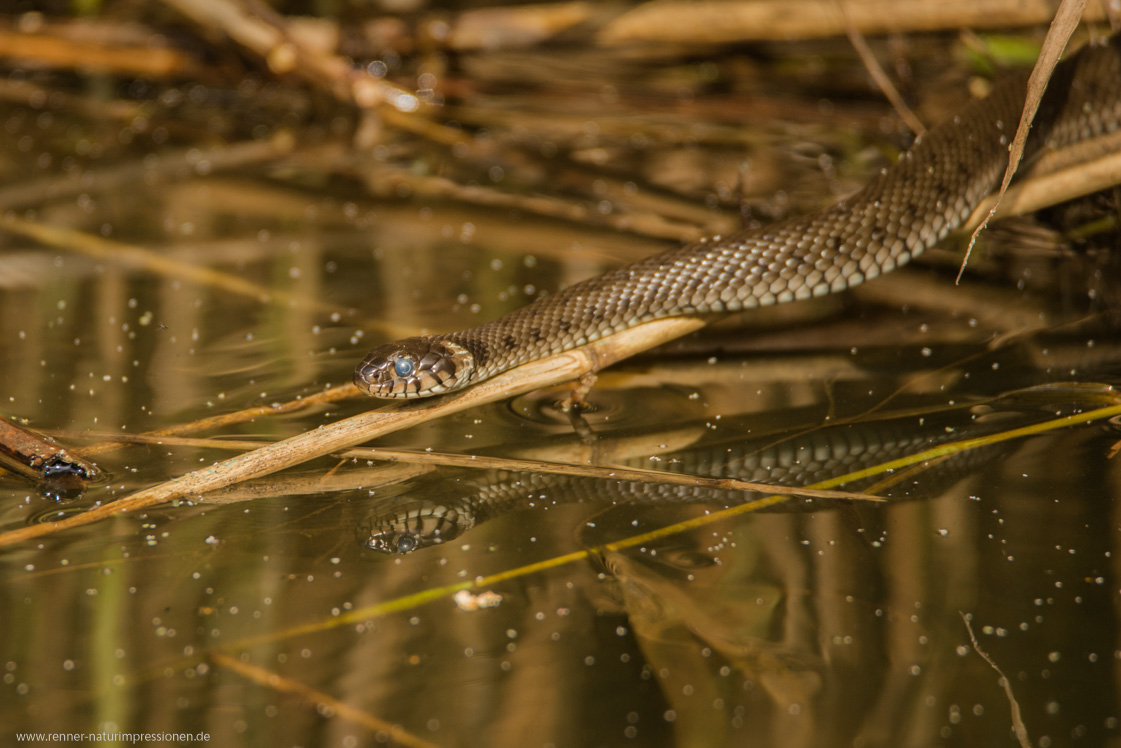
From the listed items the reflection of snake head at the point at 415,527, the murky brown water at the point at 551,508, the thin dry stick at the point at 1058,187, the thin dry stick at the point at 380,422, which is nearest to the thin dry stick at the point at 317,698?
the murky brown water at the point at 551,508

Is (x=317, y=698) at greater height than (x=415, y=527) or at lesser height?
lesser

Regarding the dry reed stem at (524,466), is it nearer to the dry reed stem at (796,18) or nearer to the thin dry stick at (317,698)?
the thin dry stick at (317,698)

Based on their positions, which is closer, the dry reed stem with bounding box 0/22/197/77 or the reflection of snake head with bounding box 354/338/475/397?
the reflection of snake head with bounding box 354/338/475/397

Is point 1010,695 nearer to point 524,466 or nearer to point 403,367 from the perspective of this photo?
point 524,466

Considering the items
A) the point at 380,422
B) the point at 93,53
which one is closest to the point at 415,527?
the point at 380,422

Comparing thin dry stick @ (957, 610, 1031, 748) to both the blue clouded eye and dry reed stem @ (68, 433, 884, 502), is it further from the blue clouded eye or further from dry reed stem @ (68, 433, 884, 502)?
the blue clouded eye

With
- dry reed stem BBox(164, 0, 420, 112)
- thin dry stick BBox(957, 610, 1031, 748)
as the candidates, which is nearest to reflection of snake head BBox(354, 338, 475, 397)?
thin dry stick BBox(957, 610, 1031, 748)
